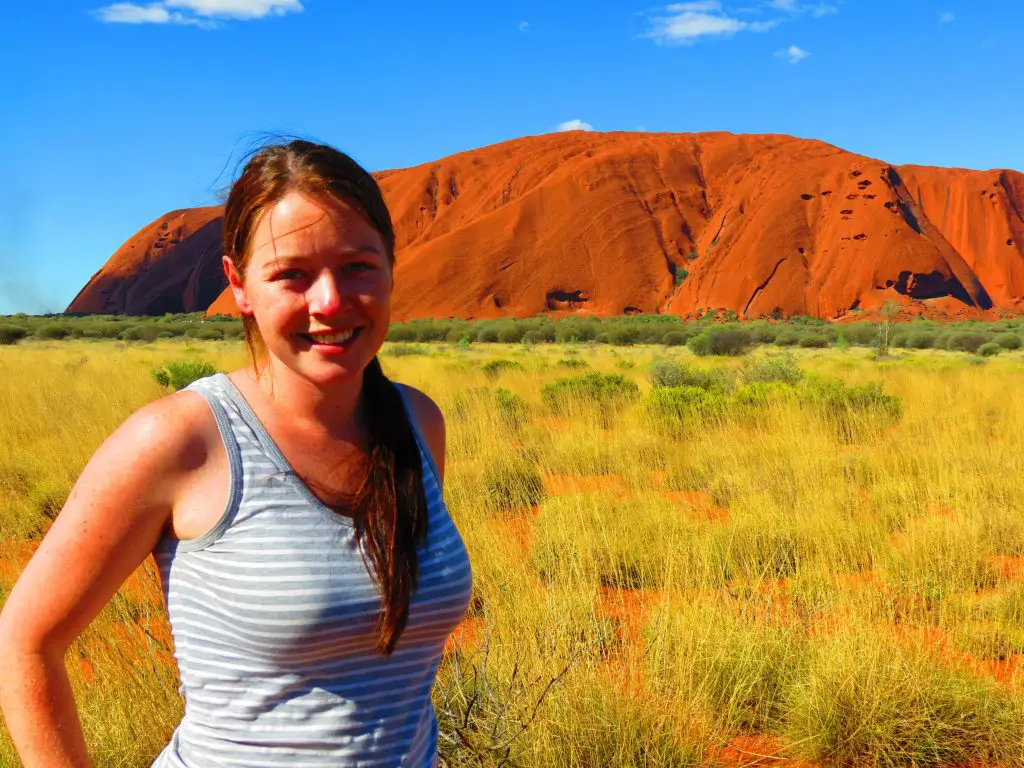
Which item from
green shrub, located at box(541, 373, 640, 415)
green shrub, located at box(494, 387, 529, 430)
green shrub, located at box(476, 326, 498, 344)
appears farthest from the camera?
green shrub, located at box(476, 326, 498, 344)

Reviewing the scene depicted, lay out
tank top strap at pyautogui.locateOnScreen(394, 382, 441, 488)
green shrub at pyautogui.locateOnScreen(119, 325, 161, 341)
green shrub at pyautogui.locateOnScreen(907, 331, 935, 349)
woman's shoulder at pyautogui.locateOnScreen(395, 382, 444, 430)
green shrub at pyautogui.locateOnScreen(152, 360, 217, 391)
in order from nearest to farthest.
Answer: tank top strap at pyautogui.locateOnScreen(394, 382, 441, 488)
woman's shoulder at pyautogui.locateOnScreen(395, 382, 444, 430)
green shrub at pyautogui.locateOnScreen(152, 360, 217, 391)
green shrub at pyautogui.locateOnScreen(907, 331, 935, 349)
green shrub at pyautogui.locateOnScreen(119, 325, 161, 341)

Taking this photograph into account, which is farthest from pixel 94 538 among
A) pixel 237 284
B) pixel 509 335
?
pixel 509 335

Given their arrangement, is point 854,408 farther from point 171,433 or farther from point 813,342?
point 813,342

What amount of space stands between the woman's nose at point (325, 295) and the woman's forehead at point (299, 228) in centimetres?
5

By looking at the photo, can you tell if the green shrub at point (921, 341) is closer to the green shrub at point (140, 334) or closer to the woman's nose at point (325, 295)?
the green shrub at point (140, 334)

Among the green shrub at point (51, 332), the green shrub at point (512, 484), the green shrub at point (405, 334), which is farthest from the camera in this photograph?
the green shrub at point (405, 334)

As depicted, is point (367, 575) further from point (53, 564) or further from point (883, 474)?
point (883, 474)

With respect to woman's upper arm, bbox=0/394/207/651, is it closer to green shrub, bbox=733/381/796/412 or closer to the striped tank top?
the striped tank top

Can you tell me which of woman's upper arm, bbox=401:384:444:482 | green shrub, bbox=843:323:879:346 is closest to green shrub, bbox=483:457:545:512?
woman's upper arm, bbox=401:384:444:482

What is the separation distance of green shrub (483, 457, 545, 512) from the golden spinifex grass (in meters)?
0.03

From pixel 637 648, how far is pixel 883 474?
389cm

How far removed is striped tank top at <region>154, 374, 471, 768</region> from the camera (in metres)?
1.12

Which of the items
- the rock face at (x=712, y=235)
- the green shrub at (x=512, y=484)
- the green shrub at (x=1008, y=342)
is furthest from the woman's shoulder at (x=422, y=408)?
the rock face at (x=712, y=235)

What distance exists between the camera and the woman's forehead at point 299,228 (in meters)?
1.24
